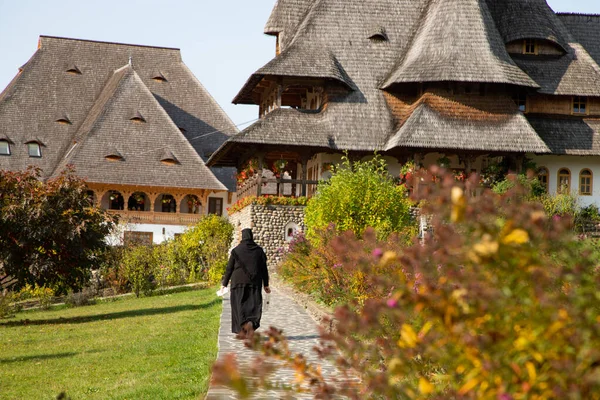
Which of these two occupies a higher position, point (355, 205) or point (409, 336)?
point (355, 205)

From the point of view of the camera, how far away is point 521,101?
3253cm

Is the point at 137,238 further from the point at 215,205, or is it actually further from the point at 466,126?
the point at 466,126

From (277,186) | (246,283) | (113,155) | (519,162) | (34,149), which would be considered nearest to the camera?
(246,283)

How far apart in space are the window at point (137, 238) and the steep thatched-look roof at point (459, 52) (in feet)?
39.0

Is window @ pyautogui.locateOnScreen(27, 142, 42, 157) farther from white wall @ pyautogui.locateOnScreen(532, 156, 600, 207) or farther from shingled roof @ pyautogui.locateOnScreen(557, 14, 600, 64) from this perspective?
white wall @ pyautogui.locateOnScreen(532, 156, 600, 207)

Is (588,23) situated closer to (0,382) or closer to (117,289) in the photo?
(117,289)

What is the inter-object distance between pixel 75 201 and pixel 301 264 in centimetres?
564

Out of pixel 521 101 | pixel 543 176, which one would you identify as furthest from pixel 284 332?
pixel 521 101

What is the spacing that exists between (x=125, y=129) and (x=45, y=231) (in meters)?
25.9

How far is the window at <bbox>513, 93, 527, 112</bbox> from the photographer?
32219 mm

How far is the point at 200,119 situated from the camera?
5281 centimetres

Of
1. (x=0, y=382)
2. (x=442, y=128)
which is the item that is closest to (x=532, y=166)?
(x=442, y=128)

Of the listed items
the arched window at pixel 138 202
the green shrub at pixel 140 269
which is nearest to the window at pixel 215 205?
the arched window at pixel 138 202

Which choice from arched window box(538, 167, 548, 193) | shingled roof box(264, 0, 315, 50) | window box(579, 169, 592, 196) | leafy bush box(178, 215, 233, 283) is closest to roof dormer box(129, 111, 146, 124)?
shingled roof box(264, 0, 315, 50)
